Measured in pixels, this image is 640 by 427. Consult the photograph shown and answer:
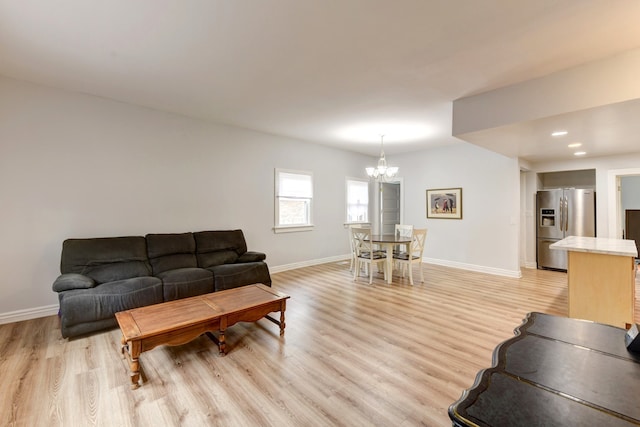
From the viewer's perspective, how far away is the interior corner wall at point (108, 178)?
10.9ft

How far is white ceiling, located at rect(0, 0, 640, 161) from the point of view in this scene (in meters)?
2.13

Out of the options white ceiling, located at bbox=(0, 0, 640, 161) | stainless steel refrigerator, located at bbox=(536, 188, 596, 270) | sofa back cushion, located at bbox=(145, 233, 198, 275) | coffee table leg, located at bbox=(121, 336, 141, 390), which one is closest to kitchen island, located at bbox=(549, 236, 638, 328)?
white ceiling, located at bbox=(0, 0, 640, 161)

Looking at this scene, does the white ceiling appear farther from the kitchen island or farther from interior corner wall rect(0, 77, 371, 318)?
the kitchen island

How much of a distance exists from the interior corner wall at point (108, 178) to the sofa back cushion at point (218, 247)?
12.0 inches

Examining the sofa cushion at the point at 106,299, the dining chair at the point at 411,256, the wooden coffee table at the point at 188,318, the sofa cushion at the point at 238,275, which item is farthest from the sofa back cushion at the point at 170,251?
the dining chair at the point at 411,256

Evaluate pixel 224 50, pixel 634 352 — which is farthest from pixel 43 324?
pixel 634 352

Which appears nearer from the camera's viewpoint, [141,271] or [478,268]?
[141,271]

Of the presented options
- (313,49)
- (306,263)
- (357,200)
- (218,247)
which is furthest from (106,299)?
(357,200)

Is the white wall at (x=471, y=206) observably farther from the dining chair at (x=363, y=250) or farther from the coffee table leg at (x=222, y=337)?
the coffee table leg at (x=222, y=337)

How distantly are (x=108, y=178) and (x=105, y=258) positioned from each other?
1.12 meters

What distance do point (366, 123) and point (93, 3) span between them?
366 centimetres

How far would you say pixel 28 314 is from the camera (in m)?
3.36

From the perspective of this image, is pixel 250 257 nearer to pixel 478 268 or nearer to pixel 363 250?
pixel 363 250

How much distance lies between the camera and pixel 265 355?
256 centimetres
